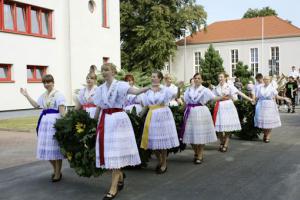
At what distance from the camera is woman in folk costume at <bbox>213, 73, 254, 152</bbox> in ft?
36.5

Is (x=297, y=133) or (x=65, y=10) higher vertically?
(x=65, y=10)

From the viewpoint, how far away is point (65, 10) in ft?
83.7

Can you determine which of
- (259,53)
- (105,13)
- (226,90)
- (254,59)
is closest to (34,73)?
(105,13)

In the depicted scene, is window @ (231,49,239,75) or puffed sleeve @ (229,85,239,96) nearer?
puffed sleeve @ (229,85,239,96)

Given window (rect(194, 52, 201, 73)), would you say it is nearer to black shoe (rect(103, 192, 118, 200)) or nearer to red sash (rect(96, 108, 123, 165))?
red sash (rect(96, 108, 123, 165))

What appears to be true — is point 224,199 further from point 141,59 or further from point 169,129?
point 141,59

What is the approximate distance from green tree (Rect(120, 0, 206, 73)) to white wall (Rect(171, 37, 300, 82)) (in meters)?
6.40

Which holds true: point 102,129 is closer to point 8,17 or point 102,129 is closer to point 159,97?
point 159,97

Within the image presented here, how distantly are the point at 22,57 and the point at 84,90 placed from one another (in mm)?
13955

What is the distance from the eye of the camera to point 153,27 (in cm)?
4616

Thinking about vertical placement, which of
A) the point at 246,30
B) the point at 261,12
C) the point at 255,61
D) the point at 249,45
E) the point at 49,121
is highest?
the point at 261,12

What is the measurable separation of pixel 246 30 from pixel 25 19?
Answer: 46.0m

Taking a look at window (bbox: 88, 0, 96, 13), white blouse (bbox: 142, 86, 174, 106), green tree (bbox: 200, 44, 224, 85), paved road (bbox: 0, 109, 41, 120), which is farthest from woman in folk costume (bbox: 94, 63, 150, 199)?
green tree (bbox: 200, 44, 224, 85)

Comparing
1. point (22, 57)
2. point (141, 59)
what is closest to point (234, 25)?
point (141, 59)
